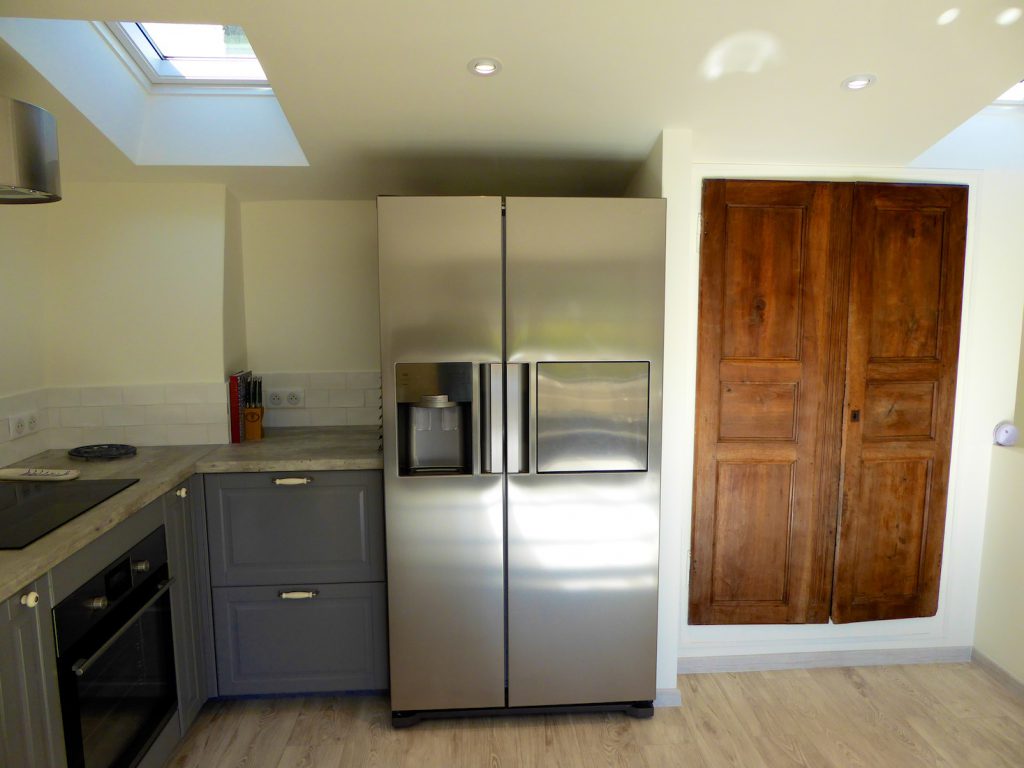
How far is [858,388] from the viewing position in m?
2.49

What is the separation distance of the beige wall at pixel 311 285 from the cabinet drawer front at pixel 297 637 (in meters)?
1.09

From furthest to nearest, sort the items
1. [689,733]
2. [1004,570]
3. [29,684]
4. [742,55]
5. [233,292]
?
[233,292] < [1004,570] < [689,733] < [742,55] < [29,684]

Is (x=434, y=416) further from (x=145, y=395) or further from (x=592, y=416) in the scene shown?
(x=145, y=395)

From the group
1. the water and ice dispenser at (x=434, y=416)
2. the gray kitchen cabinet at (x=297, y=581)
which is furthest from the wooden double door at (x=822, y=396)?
the gray kitchen cabinet at (x=297, y=581)

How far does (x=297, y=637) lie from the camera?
231cm

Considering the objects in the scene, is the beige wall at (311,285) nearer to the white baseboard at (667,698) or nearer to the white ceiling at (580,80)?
the white ceiling at (580,80)

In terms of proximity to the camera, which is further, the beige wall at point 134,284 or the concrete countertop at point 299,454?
the beige wall at point 134,284

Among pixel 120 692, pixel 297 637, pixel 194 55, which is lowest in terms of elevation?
pixel 297 637

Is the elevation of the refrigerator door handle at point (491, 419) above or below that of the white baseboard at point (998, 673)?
above

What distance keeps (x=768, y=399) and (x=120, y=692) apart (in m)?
2.41

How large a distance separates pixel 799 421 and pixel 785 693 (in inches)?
43.5

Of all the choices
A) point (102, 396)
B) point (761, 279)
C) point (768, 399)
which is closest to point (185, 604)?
point (102, 396)

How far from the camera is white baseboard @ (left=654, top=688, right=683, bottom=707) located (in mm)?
2383

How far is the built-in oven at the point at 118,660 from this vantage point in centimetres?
150
